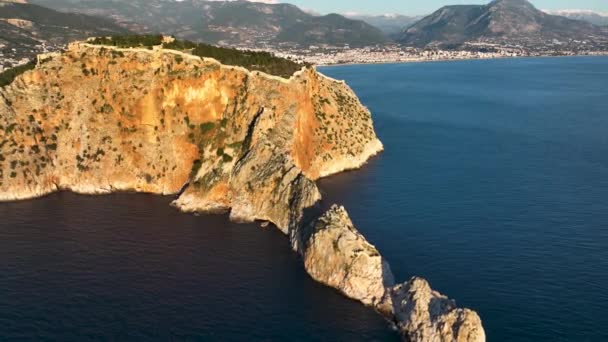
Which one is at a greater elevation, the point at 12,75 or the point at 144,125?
the point at 12,75

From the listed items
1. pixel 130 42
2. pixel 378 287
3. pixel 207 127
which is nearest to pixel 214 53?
pixel 130 42

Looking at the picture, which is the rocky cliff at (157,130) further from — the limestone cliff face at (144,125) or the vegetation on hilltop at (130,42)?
the vegetation on hilltop at (130,42)

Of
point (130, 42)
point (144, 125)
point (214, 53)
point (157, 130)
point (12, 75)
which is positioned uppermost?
point (130, 42)

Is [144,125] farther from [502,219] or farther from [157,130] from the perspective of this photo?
[502,219]

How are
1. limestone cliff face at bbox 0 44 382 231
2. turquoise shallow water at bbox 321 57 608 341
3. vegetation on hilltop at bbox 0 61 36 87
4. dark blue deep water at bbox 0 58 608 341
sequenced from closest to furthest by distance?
dark blue deep water at bbox 0 58 608 341
turquoise shallow water at bbox 321 57 608 341
limestone cliff face at bbox 0 44 382 231
vegetation on hilltop at bbox 0 61 36 87

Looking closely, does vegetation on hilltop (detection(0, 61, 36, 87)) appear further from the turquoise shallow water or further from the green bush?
the turquoise shallow water

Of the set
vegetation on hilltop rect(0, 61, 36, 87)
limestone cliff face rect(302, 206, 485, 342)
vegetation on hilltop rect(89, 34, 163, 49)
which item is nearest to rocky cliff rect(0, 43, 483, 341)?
vegetation on hilltop rect(89, 34, 163, 49)
